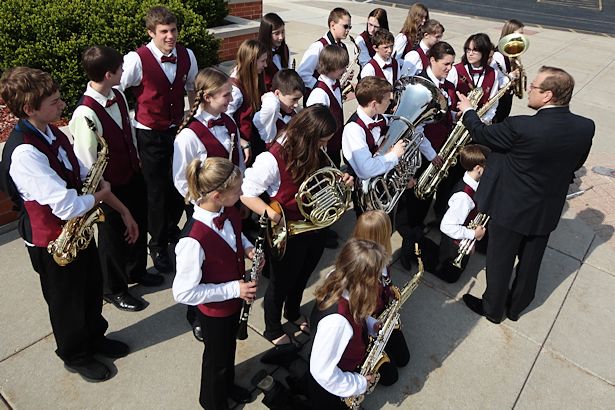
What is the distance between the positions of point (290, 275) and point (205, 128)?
47.9 inches

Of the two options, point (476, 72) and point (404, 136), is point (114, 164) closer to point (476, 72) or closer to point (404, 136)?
point (404, 136)

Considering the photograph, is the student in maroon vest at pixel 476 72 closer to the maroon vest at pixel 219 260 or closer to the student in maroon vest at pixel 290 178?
the student in maroon vest at pixel 290 178

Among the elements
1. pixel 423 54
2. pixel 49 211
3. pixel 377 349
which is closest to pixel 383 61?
pixel 423 54

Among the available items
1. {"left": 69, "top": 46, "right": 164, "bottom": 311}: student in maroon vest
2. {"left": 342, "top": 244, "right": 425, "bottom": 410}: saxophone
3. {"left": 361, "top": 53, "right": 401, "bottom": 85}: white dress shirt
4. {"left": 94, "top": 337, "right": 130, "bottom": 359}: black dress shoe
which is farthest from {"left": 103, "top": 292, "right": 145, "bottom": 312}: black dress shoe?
{"left": 361, "top": 53, "right": 401, "bottom": 85}: white dress shirt

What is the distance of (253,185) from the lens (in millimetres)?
2982

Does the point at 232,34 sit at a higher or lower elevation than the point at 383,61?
lower

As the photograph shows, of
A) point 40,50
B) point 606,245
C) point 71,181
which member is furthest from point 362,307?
point 40,50

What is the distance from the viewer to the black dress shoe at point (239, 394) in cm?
300

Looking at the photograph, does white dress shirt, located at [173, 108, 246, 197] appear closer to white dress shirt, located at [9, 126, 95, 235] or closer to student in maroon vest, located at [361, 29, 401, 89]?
white dress shirt, located at [9, 126, 95, 235]

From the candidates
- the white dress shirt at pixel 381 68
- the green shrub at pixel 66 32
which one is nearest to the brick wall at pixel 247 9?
the green shrub at pixel 66 32

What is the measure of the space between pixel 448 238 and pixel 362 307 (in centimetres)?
216

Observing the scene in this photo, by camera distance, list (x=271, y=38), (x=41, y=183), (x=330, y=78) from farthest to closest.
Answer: (x=271, y=38) → (x=330, y=78) → (x=41, y=183)

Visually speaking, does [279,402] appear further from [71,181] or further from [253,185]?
[71,181]

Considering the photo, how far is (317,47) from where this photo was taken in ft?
17.5
